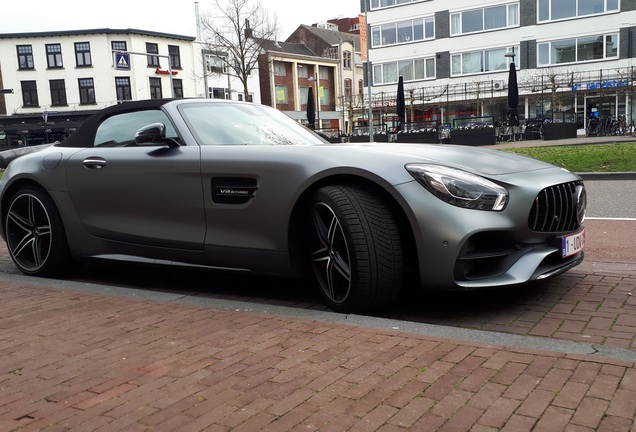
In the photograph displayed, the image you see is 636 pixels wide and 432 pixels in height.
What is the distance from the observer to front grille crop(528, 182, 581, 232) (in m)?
3.50

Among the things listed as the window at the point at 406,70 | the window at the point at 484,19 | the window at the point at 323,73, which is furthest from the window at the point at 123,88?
the window at the point at 484,19

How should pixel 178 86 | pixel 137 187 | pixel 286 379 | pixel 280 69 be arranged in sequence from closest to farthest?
1. pixel 286 379
2. pixel 137 187
3. pixel 178 86
4. pixel 280 69

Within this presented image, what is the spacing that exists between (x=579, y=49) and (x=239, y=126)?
138ft

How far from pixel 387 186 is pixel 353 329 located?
0.84 meters

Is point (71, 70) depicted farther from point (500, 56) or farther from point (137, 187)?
point (137, 187)

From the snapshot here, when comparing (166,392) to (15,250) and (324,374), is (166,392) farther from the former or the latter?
(15,250)

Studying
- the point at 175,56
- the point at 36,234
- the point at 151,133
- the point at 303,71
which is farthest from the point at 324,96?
the point at 151,133

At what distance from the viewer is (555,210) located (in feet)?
11.9

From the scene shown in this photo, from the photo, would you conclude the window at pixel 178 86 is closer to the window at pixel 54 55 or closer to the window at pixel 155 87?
the window at pixel 155 87

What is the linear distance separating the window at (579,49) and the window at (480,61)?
2195 millimetres

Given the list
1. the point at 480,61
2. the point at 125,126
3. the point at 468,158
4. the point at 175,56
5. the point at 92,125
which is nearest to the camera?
the point at 468,158

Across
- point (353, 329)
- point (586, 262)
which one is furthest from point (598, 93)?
point (353, 329)

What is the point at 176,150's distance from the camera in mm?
4293

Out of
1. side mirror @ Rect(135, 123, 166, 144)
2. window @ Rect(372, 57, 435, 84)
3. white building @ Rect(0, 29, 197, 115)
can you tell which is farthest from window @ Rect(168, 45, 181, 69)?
side mirror @ Rect(135, 123, 166, 144)
